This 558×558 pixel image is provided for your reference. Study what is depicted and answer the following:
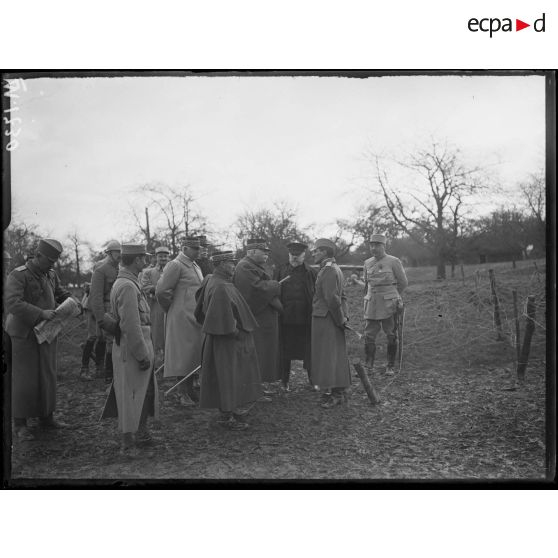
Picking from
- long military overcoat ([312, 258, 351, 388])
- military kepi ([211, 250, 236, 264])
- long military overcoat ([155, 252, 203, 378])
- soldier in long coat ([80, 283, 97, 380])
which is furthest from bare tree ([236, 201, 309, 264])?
soldier in long coat ([80, 283, 97, 380])

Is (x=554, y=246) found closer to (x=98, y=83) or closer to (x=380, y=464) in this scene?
(x=380, y=464)

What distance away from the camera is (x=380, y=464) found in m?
3.89

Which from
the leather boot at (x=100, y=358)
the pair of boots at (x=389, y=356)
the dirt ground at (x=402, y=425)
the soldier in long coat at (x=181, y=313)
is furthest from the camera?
the soldier in long coat at (x=181, y=313)

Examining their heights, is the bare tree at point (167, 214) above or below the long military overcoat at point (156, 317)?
above

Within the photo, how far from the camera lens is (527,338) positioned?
13.2ft

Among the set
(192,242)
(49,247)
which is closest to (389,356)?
(192,242)

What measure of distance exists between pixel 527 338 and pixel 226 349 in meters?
2.78

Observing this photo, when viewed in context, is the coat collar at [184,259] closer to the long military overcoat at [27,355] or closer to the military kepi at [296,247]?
the military kepi at [296,247]

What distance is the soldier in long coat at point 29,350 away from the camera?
3.95 metres

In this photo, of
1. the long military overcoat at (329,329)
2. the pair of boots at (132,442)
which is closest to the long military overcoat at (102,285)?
the pair of boots at (132,442)

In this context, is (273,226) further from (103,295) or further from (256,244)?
(103,295)

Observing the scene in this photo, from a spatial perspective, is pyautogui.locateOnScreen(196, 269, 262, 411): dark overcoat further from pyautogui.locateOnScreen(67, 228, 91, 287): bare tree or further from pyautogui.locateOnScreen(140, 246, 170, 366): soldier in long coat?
pyautogui.locateOnScreen(67, 228, 91, 287): bare tree

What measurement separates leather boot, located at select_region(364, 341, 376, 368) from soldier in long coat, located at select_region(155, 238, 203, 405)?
5.77 ft

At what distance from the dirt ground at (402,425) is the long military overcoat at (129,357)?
18 cm
